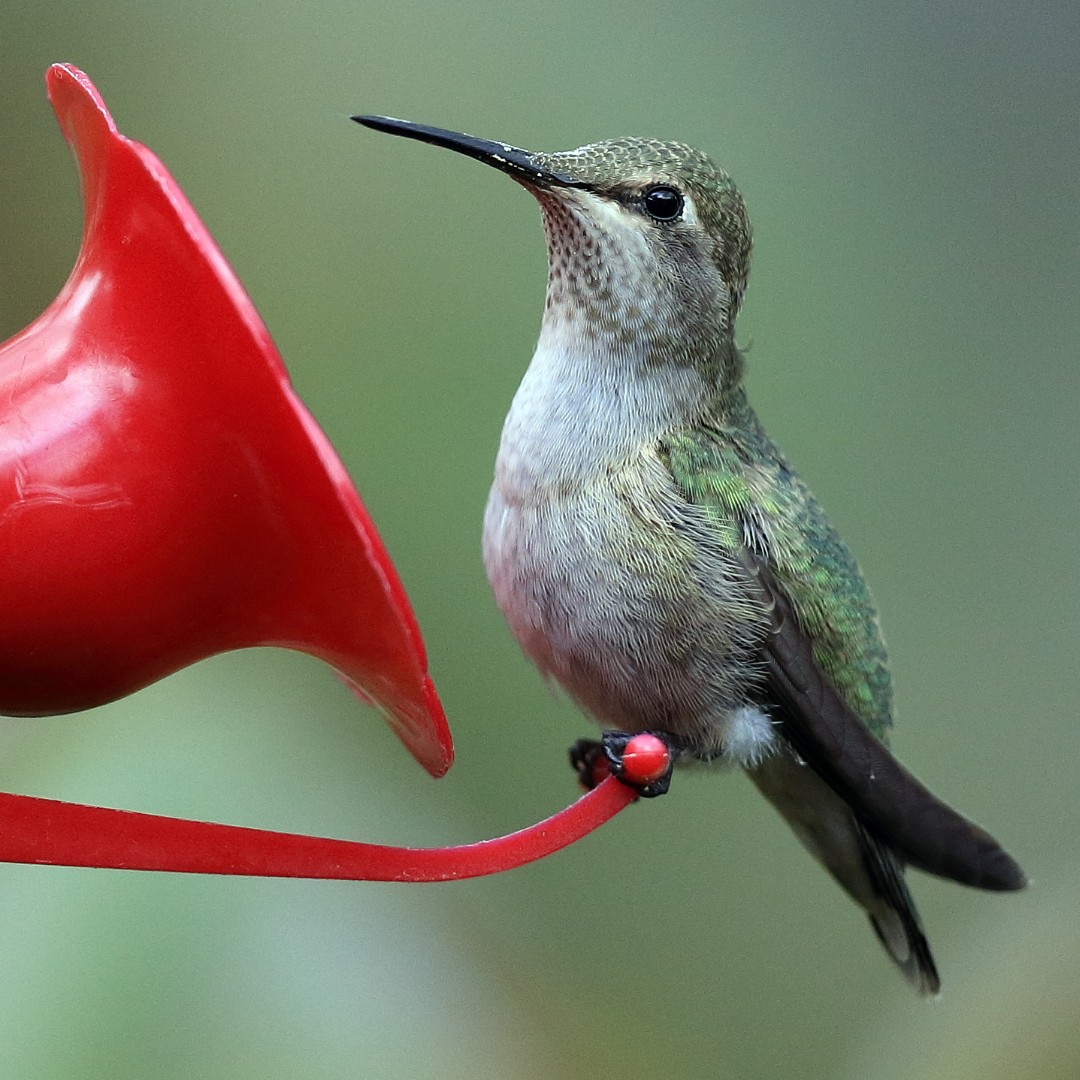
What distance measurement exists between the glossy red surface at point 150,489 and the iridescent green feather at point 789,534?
0.82m

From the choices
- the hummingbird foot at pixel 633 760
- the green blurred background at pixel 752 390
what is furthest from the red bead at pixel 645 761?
the green blurred background at pixel 752 390

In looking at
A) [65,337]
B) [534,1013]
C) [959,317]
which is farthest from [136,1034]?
[959,317]

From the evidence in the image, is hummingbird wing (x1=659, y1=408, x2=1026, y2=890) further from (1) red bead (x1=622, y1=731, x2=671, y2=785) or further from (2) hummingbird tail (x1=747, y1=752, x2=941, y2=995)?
(1) red bead (x1=622, y1=731, x2=671, y2=785)

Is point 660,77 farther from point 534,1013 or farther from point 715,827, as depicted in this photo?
point 534,1013

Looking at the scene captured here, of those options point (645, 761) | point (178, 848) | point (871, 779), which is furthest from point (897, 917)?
point (178, 848)

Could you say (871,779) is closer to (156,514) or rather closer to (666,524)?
(666,524)

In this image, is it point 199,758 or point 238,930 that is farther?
point 199,758

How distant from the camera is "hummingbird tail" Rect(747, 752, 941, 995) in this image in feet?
6.59

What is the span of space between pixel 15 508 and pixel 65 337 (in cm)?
15

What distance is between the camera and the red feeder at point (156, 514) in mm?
888

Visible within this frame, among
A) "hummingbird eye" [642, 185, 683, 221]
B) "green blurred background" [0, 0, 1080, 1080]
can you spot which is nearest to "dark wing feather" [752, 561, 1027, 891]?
"hummingbird eye" [642, 185, 683, 221]

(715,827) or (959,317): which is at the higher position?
(959,317)

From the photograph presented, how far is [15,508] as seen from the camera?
0.94 metres

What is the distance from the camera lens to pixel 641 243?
5.63 feet
